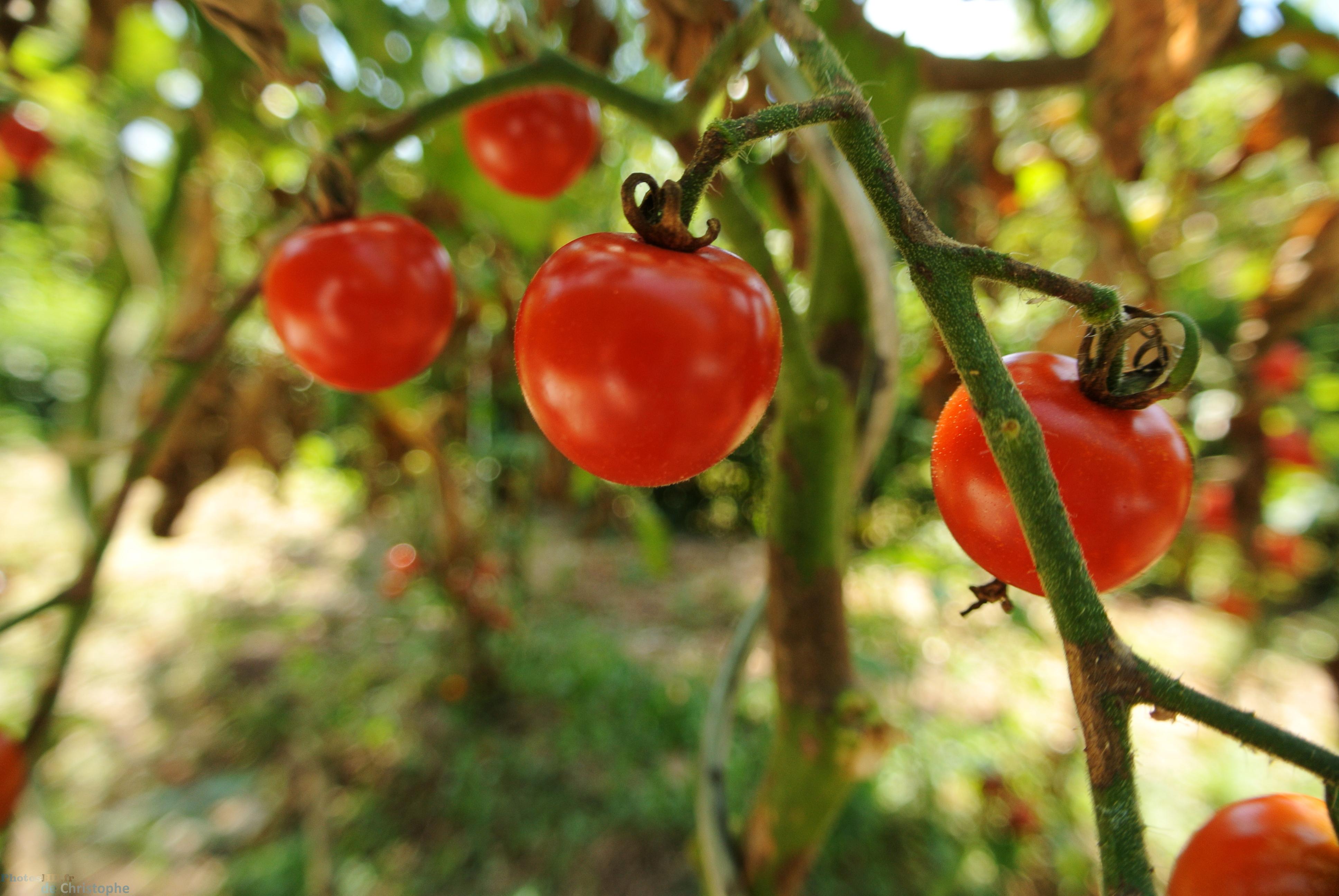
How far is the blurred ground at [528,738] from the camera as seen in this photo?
176 centimetres

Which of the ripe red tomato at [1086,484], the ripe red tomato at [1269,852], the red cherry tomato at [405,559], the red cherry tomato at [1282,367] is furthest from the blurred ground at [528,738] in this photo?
the ripe red tomato at [1086,484]

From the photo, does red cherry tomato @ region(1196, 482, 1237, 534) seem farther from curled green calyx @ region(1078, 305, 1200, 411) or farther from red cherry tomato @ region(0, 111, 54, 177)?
red cherry tomato @ region(0, 111, 54, 177)

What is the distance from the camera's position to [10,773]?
704 millimetres

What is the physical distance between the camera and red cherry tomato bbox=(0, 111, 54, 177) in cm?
175

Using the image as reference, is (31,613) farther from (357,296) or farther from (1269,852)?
(1269,852)

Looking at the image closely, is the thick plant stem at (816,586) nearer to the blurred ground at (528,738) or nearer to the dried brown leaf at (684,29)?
the dried brown leaf at (684,29)

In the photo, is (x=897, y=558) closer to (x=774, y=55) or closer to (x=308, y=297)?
(x=774, y=55)

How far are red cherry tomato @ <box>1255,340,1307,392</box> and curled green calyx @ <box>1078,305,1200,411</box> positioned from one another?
4.54 ft

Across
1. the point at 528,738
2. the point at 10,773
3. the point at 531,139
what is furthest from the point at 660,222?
the point at 528,738

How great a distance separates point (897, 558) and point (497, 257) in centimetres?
140

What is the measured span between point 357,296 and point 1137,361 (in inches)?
26.8

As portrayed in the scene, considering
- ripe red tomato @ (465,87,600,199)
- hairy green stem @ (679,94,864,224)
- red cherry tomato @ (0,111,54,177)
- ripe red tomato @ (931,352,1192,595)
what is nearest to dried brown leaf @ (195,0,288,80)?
ripe red tomato @ (465,87,600,199)

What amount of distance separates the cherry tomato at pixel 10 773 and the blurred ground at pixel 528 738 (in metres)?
0.38

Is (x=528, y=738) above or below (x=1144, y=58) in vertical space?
below
